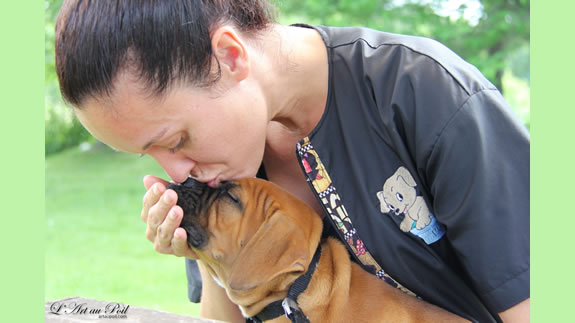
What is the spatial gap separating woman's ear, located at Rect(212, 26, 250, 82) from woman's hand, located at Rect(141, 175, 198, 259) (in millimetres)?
664

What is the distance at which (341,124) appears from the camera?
281cm

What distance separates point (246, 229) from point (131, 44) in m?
1.14

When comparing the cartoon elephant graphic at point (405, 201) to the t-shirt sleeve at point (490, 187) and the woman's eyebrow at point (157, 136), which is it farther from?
the woman's eyebrow at point (157, 136)

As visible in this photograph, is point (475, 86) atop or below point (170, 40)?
below

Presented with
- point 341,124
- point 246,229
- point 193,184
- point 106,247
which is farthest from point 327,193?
point 106,247

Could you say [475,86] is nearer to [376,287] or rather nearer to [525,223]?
[525,223]

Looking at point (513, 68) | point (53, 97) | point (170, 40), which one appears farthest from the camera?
point (513, 68)

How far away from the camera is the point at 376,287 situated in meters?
2.93

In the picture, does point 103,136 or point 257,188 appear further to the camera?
point 257,188

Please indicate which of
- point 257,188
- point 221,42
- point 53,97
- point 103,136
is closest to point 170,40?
point 221,42

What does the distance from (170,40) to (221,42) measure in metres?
0.23

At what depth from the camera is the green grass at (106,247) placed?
722cm

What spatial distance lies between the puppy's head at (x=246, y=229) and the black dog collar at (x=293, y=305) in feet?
0.14

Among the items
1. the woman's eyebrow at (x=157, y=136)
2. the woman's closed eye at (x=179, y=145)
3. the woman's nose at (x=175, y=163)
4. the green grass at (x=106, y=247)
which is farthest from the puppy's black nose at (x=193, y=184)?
the green grass at (x=106, y=247)
